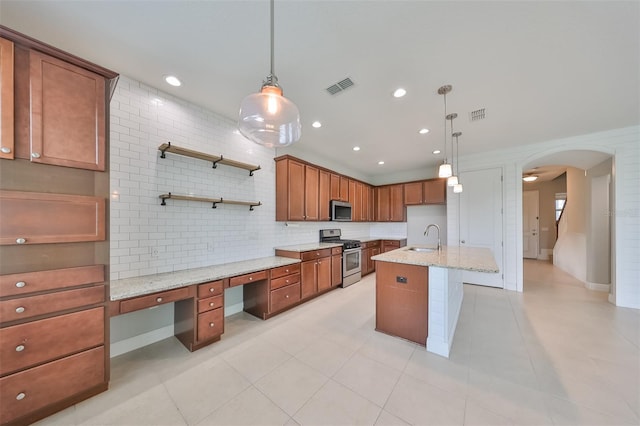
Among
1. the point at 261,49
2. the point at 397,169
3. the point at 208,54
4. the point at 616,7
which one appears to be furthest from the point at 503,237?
the point at 208,54

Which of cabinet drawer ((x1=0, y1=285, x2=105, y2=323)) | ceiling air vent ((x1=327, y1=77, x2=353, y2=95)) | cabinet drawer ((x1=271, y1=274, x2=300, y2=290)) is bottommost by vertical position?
cabinet drawer ((x1=271, y1=274, x2=300, y2=290))

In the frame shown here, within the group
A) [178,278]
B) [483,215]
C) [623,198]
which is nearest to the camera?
[178,278]

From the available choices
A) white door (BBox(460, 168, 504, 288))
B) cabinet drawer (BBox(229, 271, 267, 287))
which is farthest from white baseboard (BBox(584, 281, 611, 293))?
cabinet drawer (BBox(229, 271, 267, 287))

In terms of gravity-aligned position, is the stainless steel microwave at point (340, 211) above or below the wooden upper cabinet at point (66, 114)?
below

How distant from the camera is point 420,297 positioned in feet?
8.04

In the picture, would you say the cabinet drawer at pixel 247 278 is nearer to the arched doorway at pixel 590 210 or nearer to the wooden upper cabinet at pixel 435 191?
the wooden upper cabinet at pixel 435 191

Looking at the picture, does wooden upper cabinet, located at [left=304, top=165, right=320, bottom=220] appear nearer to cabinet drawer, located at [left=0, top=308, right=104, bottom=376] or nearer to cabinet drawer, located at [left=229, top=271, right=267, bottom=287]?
cabinet drawer, located at [left=229, top=271, right=267, bottom=287]

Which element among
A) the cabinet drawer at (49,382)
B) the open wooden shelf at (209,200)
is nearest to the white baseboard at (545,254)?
the open wooden shelf at (209,200)

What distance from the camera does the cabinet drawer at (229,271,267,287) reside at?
106 inches

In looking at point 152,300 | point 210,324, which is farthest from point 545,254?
point 152,300

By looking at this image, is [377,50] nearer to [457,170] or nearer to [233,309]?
[233,309]

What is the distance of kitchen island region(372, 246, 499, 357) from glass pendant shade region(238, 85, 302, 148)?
1847 mm

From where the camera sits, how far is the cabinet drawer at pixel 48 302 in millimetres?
→ 1421

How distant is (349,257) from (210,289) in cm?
301
